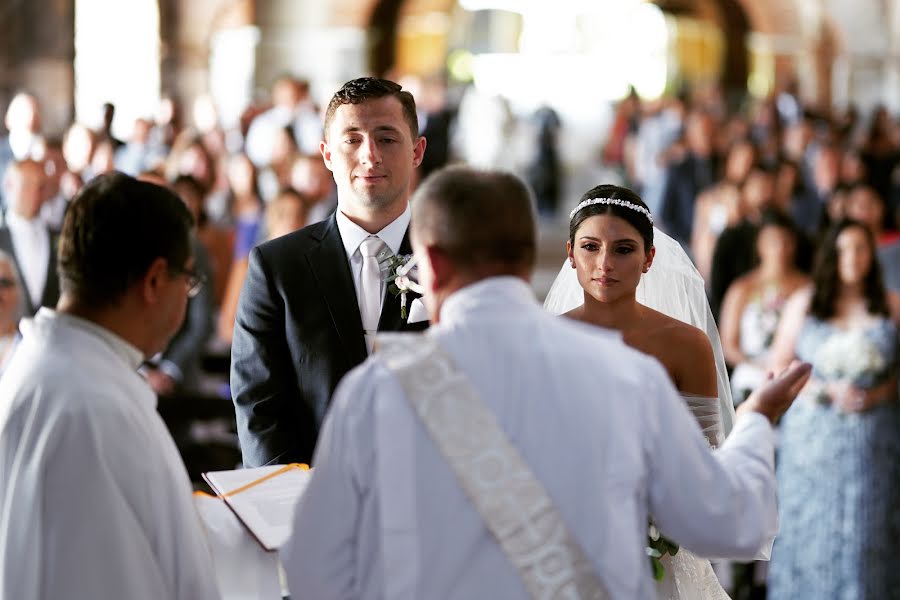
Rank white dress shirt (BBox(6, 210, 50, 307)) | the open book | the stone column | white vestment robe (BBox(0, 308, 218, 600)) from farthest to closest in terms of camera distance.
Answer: the stone column < white dress shirt (BBox(6, 210, 50, 307)) < the open book < white vestment robe (BBox(0, 308, 218, 600))

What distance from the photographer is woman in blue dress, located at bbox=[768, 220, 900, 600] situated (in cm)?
675

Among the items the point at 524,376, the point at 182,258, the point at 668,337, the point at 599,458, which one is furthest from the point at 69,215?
the point at 668,337

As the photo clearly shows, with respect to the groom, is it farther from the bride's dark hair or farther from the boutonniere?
the bride's dark hair

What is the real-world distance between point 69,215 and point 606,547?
3.90 ft

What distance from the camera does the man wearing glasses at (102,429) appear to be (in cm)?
250

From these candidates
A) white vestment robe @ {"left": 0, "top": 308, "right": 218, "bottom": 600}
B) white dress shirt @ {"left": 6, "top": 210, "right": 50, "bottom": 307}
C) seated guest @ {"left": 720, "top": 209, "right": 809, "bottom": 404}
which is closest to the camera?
white vestment robe @ {"left": 0, "top": 308, "right": 218, "bottom": 600}

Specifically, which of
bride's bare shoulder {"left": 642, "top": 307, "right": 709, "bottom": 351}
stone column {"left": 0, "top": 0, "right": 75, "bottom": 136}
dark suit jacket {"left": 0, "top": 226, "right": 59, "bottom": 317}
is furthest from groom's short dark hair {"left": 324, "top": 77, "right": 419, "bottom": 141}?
stone column {"left": 0, "top": 0, "right": 75, "bottom": 136}

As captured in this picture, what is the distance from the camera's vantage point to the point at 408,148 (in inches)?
149

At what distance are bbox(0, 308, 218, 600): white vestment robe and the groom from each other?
10.6 inches

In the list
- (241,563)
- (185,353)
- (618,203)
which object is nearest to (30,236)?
(185,353)

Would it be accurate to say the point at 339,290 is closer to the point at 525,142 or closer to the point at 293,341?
the point at 293,341

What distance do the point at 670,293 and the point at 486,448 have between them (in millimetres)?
2011

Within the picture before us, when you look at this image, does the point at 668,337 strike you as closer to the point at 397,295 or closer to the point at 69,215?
the point at 397,295

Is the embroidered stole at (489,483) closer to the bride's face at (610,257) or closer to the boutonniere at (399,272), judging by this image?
the boutonniere at (399,272)
